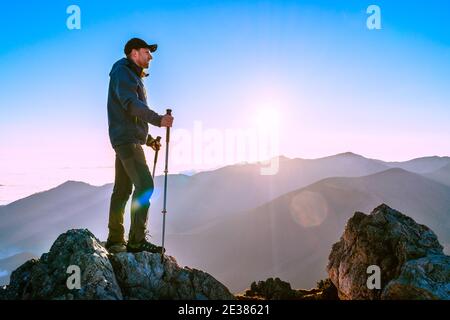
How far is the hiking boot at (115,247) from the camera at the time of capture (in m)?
8.24

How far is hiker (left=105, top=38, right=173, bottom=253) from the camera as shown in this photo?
7762mm

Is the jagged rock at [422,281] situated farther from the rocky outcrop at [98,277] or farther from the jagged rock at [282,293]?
the rocky outcrop at [98,277]

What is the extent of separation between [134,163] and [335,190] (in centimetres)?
13002

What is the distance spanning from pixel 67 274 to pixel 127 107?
334 cm

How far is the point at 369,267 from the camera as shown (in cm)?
898

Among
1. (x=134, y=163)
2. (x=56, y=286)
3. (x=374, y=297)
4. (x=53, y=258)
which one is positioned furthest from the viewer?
(x=374, y=297)

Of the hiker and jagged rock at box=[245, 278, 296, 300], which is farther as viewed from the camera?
jagged rock at box=[245, 278, 296, 300]

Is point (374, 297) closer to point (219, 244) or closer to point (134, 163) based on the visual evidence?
point (134, 163)

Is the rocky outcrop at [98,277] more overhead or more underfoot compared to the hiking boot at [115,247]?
more underfoot

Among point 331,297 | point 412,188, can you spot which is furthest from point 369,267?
point 412,188

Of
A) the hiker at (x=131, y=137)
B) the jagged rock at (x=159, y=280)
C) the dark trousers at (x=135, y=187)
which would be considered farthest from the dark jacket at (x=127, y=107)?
the jagged rock at (x=159, y=280)

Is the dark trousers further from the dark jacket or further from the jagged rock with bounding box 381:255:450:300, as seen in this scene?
the jagged rock with bounding box 381:255:450:300

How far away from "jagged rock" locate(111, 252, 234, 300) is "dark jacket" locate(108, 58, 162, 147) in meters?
2.45

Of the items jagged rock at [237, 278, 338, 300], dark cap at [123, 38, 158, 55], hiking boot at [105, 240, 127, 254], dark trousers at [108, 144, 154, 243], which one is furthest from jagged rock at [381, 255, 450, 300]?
dark cap at [123, 38, 158, 55]
